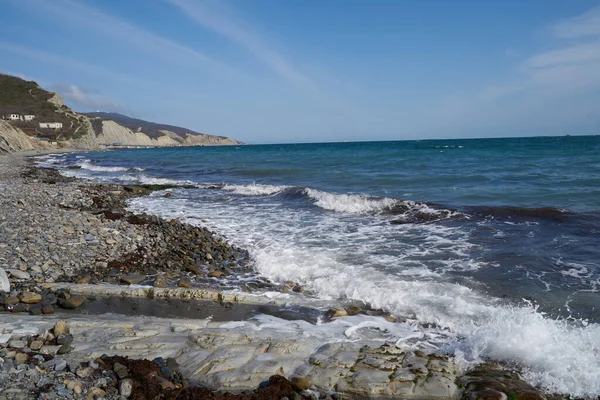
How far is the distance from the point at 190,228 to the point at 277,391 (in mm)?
8946

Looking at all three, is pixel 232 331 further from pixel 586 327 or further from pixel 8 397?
pixel 586 327

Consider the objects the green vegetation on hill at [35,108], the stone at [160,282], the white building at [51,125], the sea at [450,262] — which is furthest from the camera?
the white building at [51,125]

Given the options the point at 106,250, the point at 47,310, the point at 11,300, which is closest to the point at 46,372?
the point at 47,310

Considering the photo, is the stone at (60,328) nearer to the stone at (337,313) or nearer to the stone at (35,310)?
the stone at (35,310)

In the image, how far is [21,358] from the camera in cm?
459

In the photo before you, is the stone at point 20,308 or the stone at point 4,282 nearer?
the stone at point 20,308

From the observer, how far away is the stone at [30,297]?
670 cm

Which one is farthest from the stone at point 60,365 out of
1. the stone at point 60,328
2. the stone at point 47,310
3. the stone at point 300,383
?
the stone at point 300,383

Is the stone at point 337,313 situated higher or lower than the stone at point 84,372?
lower

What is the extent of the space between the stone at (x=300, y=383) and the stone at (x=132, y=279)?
15.9 feet

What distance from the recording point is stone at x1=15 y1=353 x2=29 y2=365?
4538 mm

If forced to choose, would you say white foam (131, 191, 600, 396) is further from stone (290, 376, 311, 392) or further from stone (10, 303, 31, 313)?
stone (10, 303, 31, 313)


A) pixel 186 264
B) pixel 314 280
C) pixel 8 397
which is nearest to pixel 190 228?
pixel 186 264

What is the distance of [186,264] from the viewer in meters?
9.50
